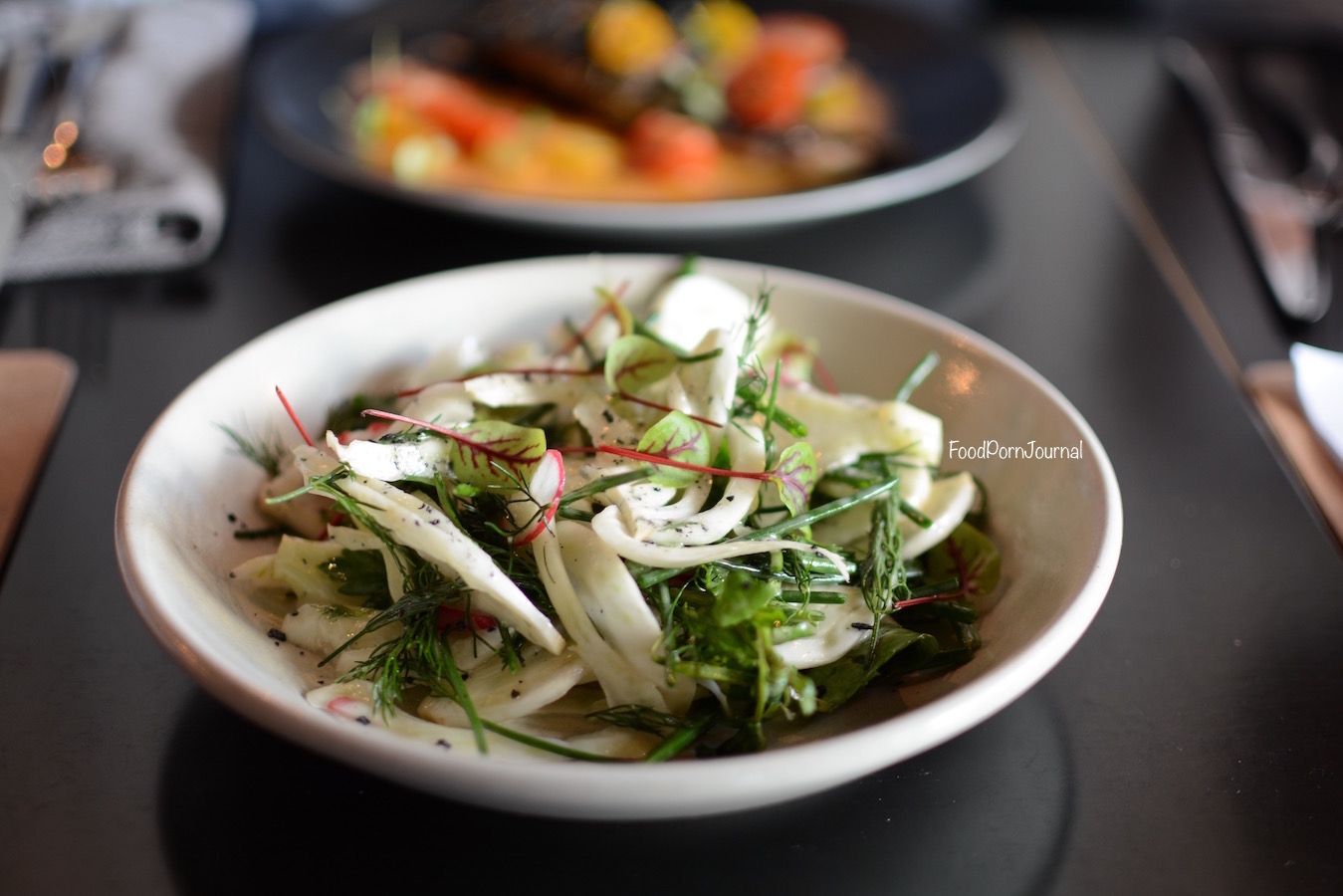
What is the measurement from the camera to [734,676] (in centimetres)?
86

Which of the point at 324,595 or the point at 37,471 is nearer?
the point at 324,595

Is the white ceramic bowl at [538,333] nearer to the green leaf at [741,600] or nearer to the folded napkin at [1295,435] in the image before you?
the green leaf at [741,600]

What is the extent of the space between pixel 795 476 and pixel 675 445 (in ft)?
0.38

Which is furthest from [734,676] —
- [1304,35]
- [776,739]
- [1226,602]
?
[1304,35]

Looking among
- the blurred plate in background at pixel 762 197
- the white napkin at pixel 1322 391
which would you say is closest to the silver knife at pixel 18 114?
the blurred plate in background at pixel 762 197

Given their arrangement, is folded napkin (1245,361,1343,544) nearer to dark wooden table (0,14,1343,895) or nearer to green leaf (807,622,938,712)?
dark wooden table (0,14,1343,895)

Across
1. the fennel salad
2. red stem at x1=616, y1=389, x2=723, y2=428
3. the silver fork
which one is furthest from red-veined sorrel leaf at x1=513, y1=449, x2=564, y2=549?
the silver fork

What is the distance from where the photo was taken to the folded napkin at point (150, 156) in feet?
5.92

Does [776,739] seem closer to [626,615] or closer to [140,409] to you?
[626,615]

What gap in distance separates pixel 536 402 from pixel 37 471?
2.23 ft

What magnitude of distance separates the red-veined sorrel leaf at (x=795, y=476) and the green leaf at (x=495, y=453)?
0.22m

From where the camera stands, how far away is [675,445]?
100 centimetres

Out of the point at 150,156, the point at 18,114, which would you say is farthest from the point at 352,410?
the point at 18,114

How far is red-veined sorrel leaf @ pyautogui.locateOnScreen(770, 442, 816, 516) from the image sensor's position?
0.98 metres
